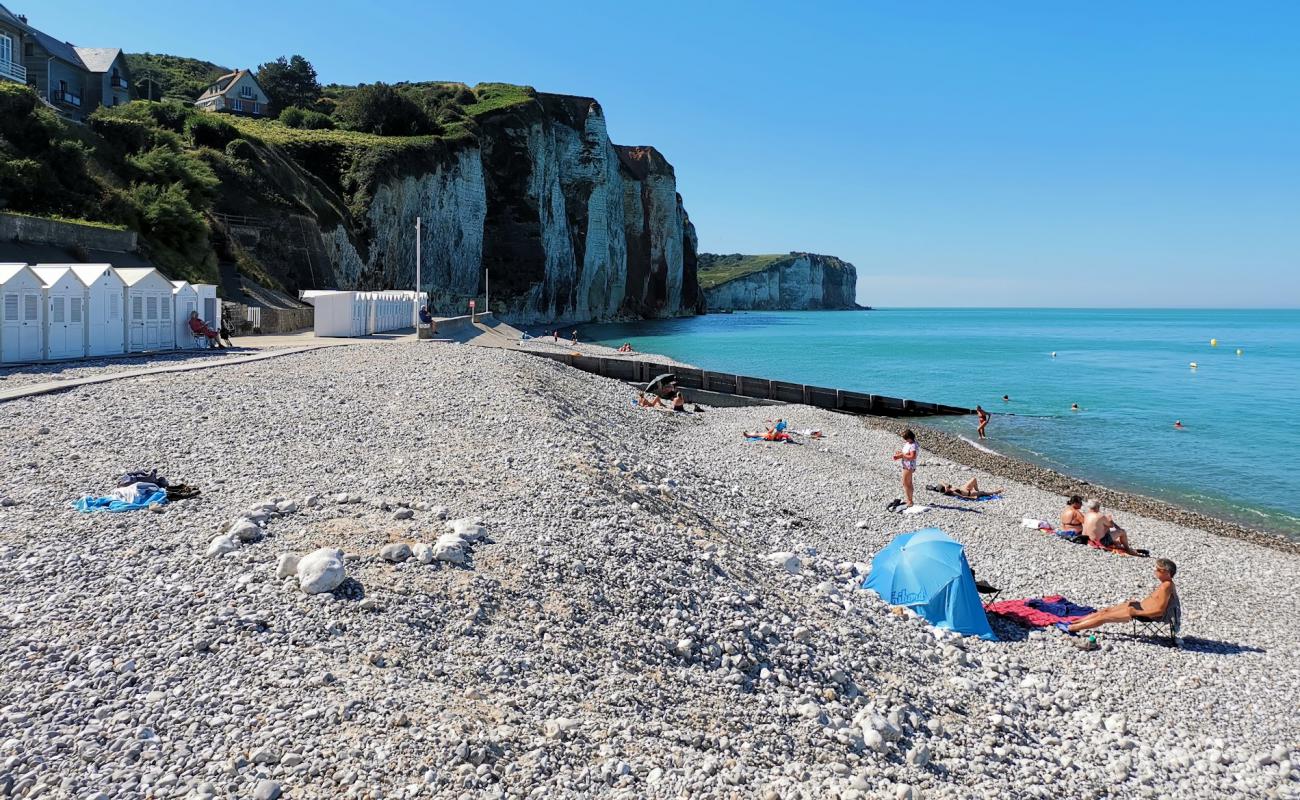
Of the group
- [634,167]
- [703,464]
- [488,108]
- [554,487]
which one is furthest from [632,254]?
[554,487]

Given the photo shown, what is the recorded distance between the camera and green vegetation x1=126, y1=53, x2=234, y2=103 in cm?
8867

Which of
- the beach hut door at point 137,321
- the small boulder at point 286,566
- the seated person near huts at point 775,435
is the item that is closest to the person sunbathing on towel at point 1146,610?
the small boulder at point 286,566

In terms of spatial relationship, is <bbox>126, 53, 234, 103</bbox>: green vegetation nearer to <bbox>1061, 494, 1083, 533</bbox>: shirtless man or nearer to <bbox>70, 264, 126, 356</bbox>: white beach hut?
<bbox>70, 264, 126, 356</bbox>: white beach hut

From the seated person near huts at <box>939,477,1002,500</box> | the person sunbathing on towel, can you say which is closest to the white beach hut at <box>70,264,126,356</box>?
the seated person near huts at <box>939,477,1002,500</box>

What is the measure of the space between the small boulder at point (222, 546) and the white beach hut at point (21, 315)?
649 inches

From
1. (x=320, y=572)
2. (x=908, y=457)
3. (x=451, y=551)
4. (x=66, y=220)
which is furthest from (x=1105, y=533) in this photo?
(x=66, y=220)

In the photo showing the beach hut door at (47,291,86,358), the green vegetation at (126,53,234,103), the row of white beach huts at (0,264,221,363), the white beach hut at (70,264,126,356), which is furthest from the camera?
the green vegetation at (126,53,234,103)

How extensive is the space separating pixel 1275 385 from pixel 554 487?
6100cm

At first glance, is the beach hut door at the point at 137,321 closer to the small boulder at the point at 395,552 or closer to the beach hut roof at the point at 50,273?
the beach hut roof at the point at 50,273

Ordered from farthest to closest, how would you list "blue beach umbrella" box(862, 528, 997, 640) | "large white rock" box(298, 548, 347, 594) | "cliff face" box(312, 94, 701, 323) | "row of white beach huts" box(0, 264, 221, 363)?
A: "cliff face" box(312, 94, 701, 323)
"row of white beach huts" box(0, 264, 221, 363)
"blue beach umbrella" box(862, 528, 997, 640)
"large white rock" box(298, 548, 347, 594)

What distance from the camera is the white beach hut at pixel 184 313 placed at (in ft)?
85.6

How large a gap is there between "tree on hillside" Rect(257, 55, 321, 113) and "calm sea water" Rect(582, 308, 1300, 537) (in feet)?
135

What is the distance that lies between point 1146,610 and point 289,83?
98.2 metres

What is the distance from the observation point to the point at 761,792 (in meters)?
5.93
